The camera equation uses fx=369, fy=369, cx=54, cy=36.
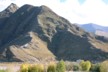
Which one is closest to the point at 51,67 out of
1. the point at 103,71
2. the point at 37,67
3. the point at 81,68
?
the point at 37,67

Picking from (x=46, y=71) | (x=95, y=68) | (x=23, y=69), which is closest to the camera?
(x=23, y=69)

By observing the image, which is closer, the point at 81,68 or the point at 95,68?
the point at 95,68

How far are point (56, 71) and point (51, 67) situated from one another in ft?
5.83

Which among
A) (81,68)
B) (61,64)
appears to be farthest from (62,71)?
(81,68)

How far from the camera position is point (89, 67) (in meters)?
127

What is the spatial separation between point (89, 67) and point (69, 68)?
1223 centimetres

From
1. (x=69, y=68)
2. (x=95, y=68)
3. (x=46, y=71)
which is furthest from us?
(x=69, y=68)

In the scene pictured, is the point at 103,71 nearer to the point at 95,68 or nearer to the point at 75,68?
the point at 95,68

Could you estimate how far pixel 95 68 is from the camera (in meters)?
118

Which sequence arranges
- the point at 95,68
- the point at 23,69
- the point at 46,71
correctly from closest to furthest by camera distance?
1. the point at 23,69
2. the point at 46,71
3. the point at 95,68

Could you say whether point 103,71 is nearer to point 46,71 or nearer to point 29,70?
point 46,71

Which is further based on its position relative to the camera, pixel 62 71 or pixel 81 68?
pixel 81 68

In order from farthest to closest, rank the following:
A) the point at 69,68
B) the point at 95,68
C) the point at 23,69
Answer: the point at 69,68
the point at 95,68
the point at 23,69

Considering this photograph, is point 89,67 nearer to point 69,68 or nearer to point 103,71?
point 69,68
